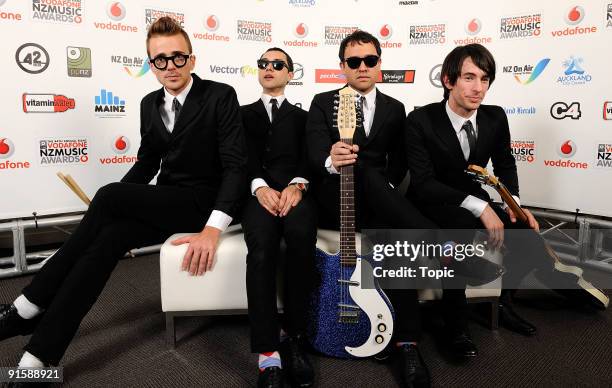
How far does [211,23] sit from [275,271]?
2.38 meters

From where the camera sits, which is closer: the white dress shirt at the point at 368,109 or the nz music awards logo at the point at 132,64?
the white dress shirt at the point at 368,109

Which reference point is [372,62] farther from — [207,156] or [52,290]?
[52,290]

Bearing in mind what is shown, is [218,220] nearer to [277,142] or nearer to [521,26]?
[277,142]

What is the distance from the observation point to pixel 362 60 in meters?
2.07

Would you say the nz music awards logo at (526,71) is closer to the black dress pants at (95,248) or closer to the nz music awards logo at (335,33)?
the nz music awards logo at (335,33)

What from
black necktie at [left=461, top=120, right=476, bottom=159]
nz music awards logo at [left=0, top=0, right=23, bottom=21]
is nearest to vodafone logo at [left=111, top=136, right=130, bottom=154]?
nz music awards logo at [left=0, top=0, right=23, bottom=21]

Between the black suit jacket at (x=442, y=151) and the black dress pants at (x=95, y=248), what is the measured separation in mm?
1017

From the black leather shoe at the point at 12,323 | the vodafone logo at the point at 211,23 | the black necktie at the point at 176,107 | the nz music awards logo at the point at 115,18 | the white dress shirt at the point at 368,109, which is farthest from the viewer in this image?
the vodafone logo at the point at 211,23

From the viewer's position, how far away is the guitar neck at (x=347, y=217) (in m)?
1.73

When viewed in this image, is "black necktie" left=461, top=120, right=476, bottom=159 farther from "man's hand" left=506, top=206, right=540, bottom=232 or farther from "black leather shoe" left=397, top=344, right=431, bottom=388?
"black leather shoe" left=397, top=344, right=431, bottom=388

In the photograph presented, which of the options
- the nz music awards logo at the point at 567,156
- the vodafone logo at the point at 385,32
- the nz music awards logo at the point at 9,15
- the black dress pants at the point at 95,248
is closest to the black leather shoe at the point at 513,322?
the nz music awards logo at the point at 567,156

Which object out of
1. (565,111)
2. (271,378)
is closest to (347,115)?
(271,378)

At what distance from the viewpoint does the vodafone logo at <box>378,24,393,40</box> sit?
11.8 ft

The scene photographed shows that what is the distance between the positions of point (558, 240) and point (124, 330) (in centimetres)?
300
